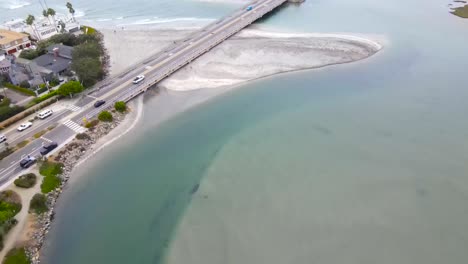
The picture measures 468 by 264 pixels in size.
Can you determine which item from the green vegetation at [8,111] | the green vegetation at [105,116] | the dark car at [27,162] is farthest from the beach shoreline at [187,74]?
the green vegetation at [8,111]

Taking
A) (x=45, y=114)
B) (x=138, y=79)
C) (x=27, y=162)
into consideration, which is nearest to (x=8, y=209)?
(x=27, y=162)

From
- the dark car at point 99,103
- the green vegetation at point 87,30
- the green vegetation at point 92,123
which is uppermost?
the green vegetation at point 87,30

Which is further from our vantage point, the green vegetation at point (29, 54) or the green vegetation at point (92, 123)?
the green vegetation at point (29, 54)

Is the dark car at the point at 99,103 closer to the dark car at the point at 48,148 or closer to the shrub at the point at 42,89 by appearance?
the dark car at the point at 48,148

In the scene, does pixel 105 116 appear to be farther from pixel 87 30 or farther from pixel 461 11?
pixel 461 11

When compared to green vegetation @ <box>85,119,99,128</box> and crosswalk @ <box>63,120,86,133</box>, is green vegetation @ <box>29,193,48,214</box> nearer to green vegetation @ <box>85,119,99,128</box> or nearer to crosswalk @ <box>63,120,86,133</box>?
crosswalk @ <box>63,120,86,133</box>

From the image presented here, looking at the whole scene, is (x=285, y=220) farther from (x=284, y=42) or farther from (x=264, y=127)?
(x=284, y=42)
